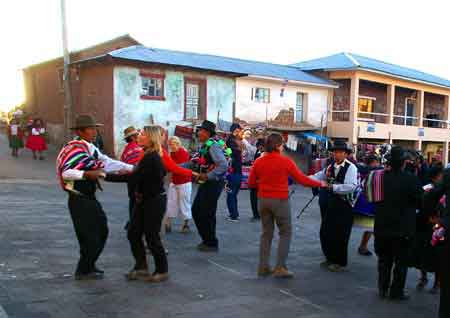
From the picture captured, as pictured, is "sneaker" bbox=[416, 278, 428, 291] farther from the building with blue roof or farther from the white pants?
the building with blue roof

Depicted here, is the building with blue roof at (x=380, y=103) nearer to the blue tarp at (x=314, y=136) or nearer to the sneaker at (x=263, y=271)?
the blue tarp at (x=314, y=136)

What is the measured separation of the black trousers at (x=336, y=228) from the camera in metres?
6.40

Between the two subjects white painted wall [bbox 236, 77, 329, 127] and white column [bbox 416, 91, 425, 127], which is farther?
white column [bbox 416, 91, 425, 127]

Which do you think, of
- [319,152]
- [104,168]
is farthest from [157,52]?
[104,168]

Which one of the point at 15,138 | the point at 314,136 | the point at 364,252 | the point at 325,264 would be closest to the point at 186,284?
the point at 325,264

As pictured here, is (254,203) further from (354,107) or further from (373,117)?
(373,117)

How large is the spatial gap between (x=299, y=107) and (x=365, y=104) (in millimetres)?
6509

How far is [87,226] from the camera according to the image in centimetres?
524

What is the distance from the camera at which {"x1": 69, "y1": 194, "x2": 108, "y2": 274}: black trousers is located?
206 inches

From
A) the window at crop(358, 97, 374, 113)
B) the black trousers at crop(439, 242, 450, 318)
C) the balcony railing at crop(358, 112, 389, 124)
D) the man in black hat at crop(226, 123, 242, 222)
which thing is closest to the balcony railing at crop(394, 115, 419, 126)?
the balcony railing at crop(358, 112, 389, 124)

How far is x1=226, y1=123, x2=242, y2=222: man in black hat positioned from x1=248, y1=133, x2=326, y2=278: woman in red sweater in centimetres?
397

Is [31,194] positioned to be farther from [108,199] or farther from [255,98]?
[255,98]

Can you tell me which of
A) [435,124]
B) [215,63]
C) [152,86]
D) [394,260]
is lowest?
[394,260]

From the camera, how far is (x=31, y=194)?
12.2 m
